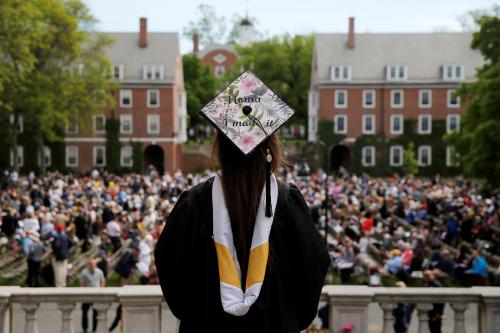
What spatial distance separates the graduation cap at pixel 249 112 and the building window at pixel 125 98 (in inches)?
2495

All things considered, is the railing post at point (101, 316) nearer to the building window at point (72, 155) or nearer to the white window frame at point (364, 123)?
the building window at point (72, 155)

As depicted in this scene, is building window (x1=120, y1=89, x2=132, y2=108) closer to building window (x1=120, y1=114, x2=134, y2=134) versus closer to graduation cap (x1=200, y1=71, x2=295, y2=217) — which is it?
building window (x1=120, y1=114, x2=134, y2=134)

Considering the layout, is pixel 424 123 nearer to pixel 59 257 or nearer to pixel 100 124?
pixel 100 124

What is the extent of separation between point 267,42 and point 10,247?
5716cm

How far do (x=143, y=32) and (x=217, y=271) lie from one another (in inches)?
2578

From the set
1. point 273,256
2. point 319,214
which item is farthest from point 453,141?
point 273,256

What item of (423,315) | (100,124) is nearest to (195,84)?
(100,124)

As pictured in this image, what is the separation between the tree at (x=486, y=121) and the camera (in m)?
26.0

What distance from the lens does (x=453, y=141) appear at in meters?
31.0

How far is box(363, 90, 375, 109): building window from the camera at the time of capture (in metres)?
67.6

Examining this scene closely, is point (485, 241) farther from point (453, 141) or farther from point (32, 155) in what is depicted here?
point (32, 155)

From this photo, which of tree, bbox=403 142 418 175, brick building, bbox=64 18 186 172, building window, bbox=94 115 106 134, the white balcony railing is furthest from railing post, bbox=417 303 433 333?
building window, bbox=94 115 106 134

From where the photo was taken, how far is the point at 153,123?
6606cm

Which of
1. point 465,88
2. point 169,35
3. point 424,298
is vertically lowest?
point 424,298
